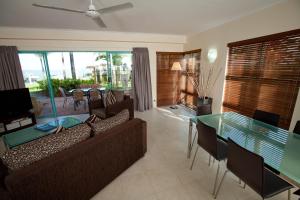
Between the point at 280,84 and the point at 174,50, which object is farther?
the point at 174,50

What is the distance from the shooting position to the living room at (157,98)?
1.46 meters

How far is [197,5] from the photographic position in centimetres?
247

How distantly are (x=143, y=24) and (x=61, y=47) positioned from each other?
232 centimetres

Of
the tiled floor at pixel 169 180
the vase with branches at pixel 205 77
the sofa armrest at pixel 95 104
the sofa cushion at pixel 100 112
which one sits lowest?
the tiled floor at pixel 169 180

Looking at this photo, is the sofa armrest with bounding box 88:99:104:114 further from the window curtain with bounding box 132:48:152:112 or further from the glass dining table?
the glass dining table

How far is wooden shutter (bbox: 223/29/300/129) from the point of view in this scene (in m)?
2.34

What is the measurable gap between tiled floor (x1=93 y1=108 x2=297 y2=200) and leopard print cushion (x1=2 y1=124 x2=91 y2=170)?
0.79m

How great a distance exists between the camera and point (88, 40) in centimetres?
425

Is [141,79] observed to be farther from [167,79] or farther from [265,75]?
[265,75]

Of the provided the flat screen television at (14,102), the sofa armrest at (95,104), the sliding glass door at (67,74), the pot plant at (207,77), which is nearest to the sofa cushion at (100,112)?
the sofa armrest at (95,104)

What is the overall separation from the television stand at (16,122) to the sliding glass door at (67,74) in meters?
0.62

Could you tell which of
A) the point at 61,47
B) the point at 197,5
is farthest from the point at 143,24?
the point at 61,47

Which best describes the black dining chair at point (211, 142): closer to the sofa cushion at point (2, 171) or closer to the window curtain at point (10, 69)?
the sofa cushion at point (2, 171)

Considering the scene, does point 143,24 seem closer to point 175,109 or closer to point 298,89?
point 175,109
